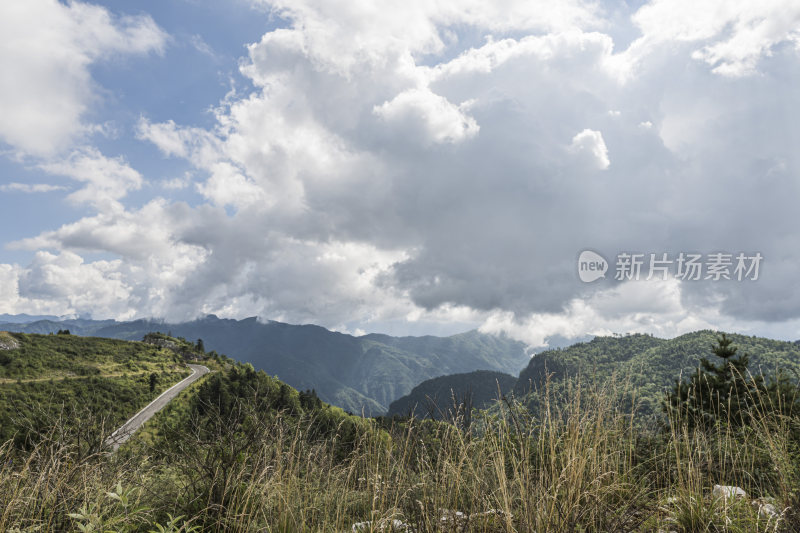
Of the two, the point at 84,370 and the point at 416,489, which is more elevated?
the point at 416,489

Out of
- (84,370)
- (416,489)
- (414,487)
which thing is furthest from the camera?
(84,370)

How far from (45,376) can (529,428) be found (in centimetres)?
9938

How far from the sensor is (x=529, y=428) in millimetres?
4488

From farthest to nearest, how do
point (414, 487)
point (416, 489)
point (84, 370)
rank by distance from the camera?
point (84, 370)
point (416, 489)
point (414, 487)

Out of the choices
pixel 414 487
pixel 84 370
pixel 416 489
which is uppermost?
pixel 414 487

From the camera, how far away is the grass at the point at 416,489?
131 inches

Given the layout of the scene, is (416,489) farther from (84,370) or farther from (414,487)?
(84,370)

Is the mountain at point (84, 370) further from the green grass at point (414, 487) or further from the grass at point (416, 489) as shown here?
the grass at point (416, 489)

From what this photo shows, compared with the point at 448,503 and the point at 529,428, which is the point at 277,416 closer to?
the point at 448,503

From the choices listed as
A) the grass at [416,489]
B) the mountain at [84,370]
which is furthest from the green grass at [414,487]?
the mountain at [84,370]

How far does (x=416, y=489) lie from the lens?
457 centimetres

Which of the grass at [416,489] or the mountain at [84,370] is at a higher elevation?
the grass at [416,489]

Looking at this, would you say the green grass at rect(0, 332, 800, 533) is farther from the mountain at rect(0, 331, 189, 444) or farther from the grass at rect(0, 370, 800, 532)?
the mountain at rect(0, 331, 189, 444)

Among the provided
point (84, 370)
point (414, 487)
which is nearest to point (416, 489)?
point (414, 487)
